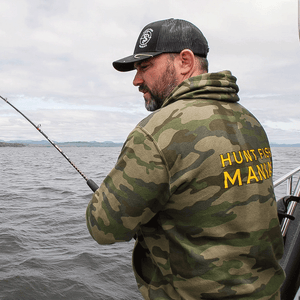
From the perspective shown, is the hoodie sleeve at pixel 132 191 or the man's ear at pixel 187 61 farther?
the man's ear at pixel 187 61

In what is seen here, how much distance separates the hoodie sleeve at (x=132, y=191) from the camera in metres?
1.23

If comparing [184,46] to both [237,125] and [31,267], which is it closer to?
[237,125]

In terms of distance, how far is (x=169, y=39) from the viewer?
160 centimetres

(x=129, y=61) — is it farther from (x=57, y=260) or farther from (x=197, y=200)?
(x=57, y=260)

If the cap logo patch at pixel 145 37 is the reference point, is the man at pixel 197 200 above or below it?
below

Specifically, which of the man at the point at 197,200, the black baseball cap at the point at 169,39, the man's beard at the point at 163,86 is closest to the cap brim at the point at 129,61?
the black baseball cap at the point at 169,39

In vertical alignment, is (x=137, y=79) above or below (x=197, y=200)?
above

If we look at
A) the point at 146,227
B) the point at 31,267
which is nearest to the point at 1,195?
the point at 31,267

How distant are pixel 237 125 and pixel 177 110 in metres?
0.30

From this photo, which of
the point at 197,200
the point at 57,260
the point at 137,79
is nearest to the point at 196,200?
the point at 197,200

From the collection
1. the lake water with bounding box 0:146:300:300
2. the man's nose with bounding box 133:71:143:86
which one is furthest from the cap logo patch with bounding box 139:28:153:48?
the lake water with bounding box 0:146:300:300

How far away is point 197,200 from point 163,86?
2.29ft

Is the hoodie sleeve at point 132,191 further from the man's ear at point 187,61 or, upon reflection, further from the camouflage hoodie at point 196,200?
the man's ear at point 187,61

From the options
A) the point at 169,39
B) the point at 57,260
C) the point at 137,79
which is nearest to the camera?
the point at 169,39
